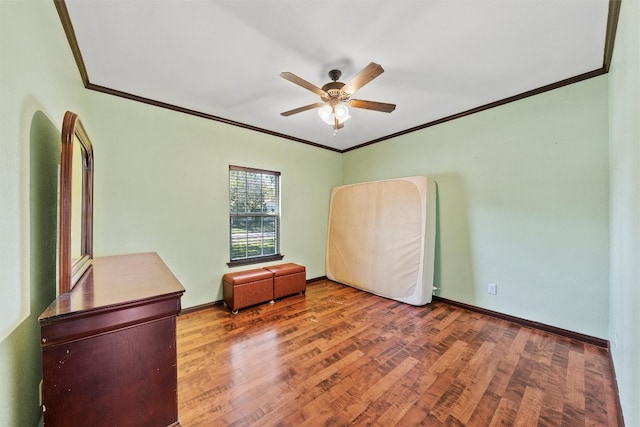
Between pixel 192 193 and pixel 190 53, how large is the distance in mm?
1651

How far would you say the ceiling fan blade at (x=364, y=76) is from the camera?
1789 mm

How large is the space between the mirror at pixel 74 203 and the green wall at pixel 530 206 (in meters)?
3.70

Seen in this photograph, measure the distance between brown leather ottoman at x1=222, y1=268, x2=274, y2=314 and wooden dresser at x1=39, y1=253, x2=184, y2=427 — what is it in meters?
1.82

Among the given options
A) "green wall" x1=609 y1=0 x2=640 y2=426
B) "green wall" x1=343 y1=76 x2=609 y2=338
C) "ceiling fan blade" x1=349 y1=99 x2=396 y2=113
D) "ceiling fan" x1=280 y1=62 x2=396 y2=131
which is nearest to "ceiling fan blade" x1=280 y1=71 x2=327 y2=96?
"ceiling fan" x1=280 y1=62 x2=396 y2=131

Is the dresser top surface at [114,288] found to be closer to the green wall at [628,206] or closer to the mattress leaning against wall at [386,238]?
the green wall at [628,206]

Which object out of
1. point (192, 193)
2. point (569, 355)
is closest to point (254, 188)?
point (192, 193)

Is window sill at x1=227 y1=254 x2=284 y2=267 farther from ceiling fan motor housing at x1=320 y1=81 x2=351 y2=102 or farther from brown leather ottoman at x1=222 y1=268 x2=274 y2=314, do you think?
ceiling fan motor housing at x1=320 y1=81 x2=351 y2=102

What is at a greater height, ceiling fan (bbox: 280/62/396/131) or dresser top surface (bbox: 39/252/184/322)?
ceiling fan (bbox: 280/62/396/131)

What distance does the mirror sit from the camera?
1.23m

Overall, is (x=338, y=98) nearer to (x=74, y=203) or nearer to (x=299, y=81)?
(x=299, y=81)

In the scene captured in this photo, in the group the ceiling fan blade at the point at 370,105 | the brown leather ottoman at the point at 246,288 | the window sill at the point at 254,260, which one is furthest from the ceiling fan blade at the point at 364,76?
the window sill at the point at 254,260

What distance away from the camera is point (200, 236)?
3.27m

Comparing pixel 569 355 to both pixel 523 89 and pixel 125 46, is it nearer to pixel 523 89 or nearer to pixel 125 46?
pixel 523 89

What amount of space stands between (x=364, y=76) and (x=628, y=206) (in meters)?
1.87
